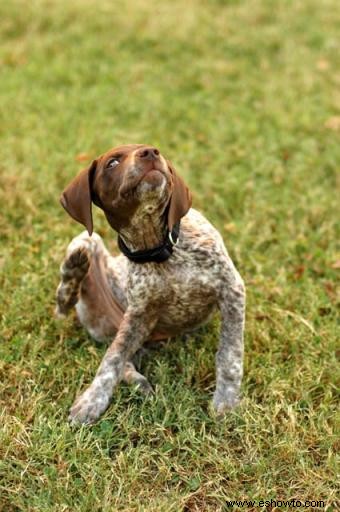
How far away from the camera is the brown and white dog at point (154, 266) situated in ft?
11.4

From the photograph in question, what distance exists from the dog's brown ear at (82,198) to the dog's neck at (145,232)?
0.21m

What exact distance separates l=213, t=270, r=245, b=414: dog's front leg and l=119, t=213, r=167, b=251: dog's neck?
0.45m

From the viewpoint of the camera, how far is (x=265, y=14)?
9500 millimetres

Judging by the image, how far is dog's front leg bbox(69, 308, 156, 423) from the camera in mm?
3760

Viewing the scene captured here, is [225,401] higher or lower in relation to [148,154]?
lower

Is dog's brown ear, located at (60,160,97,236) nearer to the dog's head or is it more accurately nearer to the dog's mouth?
the dog's head

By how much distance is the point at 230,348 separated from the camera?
12.8 feet

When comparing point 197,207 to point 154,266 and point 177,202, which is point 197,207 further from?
point 177,202

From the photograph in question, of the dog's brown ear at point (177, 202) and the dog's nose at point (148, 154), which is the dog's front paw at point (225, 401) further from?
the dog's nose at point (148, 154)

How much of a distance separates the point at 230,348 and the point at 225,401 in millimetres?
269

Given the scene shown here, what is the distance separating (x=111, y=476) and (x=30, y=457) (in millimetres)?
396

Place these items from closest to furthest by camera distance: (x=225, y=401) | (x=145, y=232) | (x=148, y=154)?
1. (x=148, y=154)
2. (x=145, y=232)
3. (x=225, y=401)

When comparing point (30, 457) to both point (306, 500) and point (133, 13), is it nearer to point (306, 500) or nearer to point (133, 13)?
point (306, 500)

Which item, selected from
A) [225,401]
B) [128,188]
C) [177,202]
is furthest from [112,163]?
[225,401]
